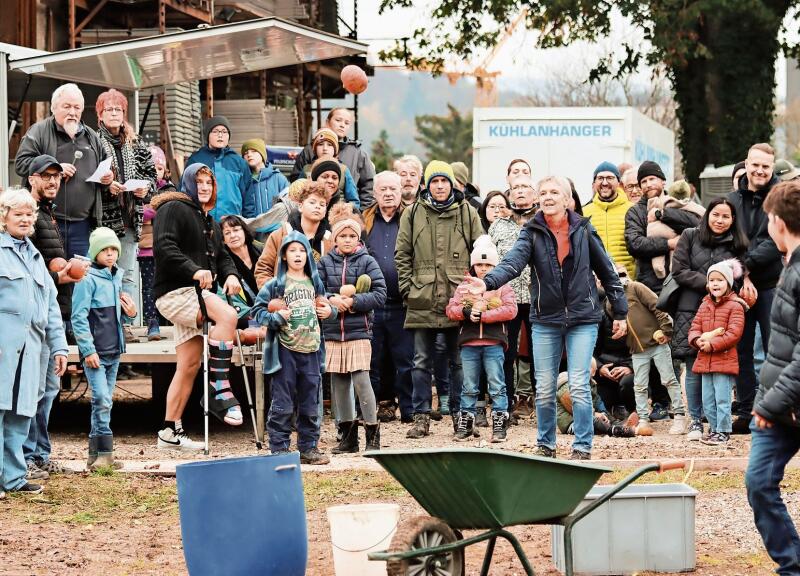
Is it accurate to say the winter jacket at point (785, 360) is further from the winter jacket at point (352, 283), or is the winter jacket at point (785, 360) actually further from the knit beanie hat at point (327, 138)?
the knit beanie hat at point (327, 138)

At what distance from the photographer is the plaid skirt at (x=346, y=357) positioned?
1077 centimetres

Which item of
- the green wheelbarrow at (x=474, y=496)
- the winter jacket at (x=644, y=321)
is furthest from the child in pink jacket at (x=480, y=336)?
the green wheelbarrow at (x=474, y=496)

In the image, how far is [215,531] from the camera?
6547 millimetres

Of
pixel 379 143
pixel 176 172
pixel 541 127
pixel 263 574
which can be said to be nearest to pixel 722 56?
pixel 541 127

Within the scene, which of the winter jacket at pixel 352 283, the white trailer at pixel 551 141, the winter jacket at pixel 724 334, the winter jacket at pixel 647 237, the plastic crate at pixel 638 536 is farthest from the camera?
the white trailer at pixel 551 141

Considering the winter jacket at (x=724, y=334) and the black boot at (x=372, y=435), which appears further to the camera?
the winter jacket at (x=724, y=334)

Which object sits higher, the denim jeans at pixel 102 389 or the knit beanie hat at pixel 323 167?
the knit beanie hat at pixel 323 167

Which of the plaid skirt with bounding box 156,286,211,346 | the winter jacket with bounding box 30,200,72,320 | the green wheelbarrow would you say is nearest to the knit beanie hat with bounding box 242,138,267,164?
the plaid skirt with bounding box 156,286,211,346

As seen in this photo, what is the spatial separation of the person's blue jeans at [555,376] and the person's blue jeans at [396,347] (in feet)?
8.07

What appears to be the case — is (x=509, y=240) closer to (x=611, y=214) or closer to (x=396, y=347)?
(x=611, y=214)

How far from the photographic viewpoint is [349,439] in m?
10.9

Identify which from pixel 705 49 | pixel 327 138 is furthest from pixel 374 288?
pixel 705 49

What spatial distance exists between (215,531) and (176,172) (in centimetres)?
1466

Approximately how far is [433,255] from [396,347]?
1.11 m
